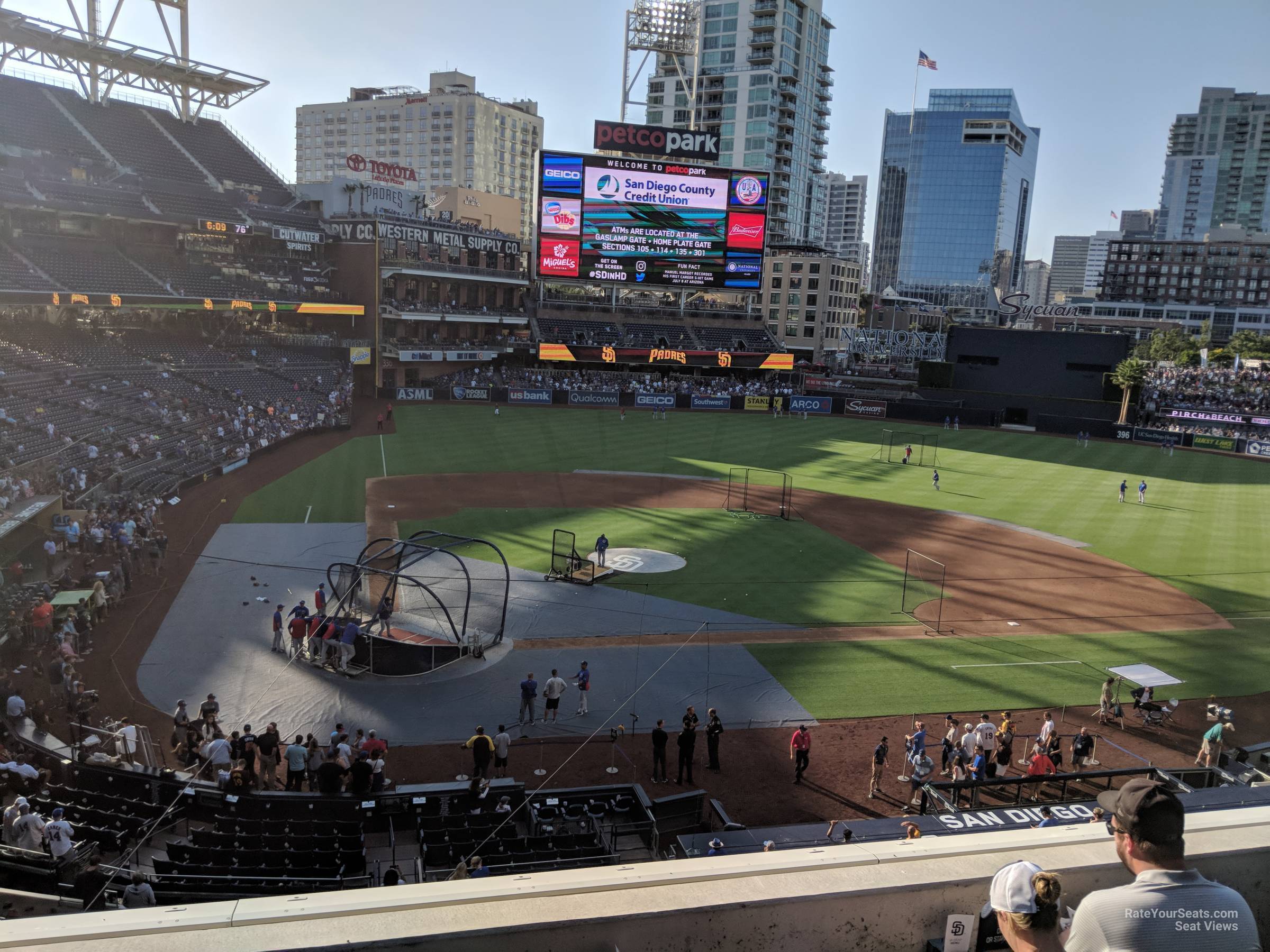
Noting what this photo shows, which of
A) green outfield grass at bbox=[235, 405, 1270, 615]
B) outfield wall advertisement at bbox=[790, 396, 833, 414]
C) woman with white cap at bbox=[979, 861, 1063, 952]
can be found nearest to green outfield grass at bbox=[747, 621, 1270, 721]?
green outfield grass at bbox=[235, 405, 1270, 615]

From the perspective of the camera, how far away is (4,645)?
19.8m

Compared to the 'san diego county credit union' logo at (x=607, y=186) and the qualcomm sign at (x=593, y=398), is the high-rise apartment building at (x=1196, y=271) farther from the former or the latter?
the qualcomm sign at (x=593, y=398)

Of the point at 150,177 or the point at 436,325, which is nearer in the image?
the point at 150,177

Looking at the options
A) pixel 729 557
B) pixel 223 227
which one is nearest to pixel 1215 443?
pixel 729 557

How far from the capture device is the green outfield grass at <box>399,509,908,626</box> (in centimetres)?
2731

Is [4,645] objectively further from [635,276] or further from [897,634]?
[635,276]

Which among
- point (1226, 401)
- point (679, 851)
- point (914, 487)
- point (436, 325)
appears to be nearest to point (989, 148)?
point (1226, 401)

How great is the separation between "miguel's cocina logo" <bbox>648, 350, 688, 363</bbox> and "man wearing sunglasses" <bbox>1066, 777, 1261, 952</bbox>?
263 feet

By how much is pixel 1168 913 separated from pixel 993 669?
2186 cm

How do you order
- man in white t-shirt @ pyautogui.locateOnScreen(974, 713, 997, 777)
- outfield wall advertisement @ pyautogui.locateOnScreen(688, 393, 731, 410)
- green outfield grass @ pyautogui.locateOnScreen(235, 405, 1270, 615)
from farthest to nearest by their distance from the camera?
outfield wall advertisement @ pyautogui.locateOnScreen(688, 393, 731, 410) < green outfield grass @ pyautogui.locateOnScreen(235, 405, 1270, 615) < man in white t-shirt @ pyautogui.locateOnScreen(974, 713, 997, 777)

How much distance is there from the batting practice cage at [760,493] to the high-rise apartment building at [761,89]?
79.0m

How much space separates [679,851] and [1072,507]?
36799 millimetres

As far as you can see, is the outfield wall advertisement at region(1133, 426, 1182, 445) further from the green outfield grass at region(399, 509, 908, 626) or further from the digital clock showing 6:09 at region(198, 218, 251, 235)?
the digital clock showing 6:09 at region(198, 218, 251, 235)

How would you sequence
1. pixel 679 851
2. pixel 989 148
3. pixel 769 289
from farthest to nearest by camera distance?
pixel 989 148 < pixel 769 289 < pixel 679 851
